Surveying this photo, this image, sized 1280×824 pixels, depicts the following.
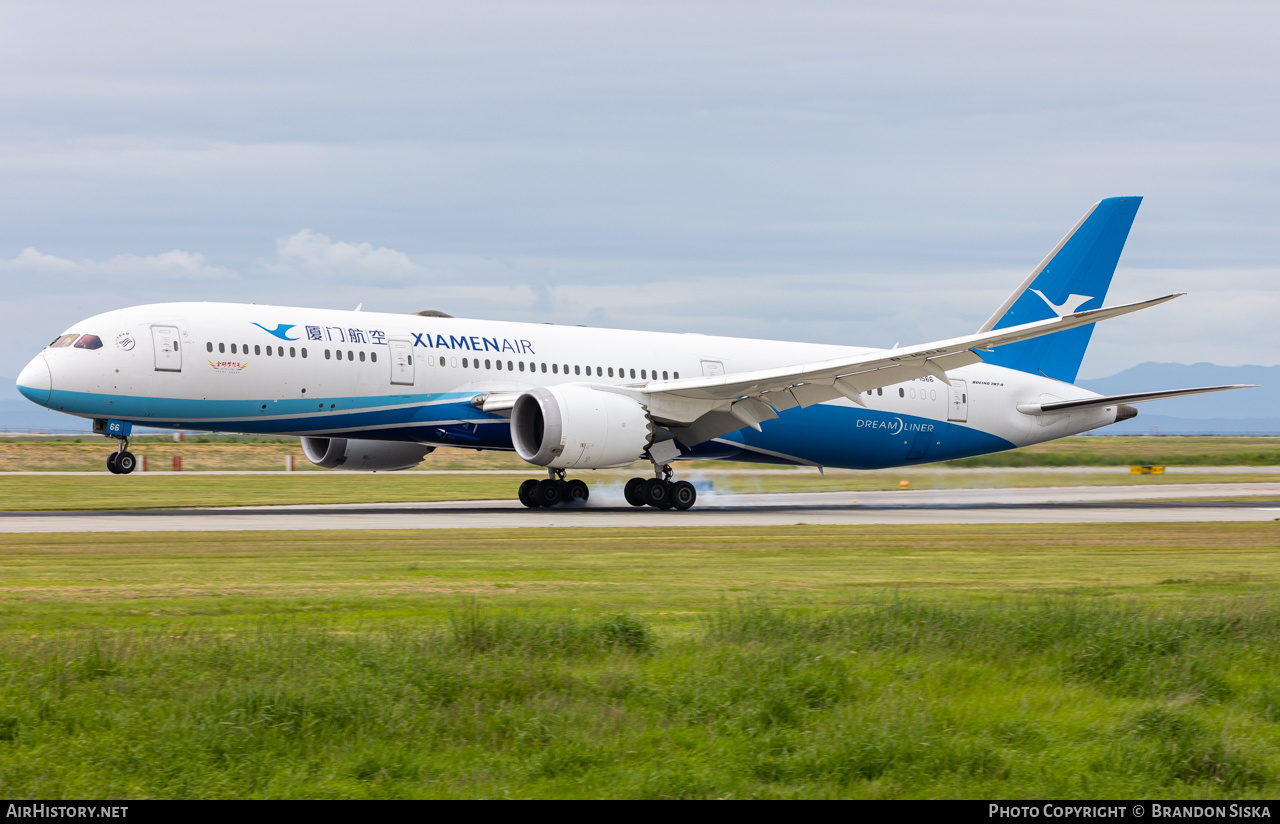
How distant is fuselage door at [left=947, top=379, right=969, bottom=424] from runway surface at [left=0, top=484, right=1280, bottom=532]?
2.68 m

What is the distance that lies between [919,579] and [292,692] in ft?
33.0

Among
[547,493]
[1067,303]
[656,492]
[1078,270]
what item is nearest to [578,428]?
[547,493]

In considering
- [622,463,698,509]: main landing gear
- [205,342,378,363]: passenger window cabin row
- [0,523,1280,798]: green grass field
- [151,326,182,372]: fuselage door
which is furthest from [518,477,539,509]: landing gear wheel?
[0,523,1280,798]: green grass field

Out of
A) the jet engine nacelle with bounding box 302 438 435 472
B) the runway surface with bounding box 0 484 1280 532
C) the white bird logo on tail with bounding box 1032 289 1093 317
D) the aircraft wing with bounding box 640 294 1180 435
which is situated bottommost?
the runway surface with bounding box 0 484 1280 532

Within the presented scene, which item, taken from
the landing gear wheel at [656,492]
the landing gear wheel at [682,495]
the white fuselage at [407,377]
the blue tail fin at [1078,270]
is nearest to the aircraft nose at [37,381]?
the white fuselage at [407,377]

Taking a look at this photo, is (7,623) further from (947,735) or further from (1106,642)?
(1106,642)

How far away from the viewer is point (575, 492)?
33.8 metres

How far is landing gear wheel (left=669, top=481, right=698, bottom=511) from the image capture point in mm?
33000

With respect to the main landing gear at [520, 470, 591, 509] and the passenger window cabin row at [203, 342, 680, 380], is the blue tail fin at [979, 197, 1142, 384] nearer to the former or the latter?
the passenger window cabin row at [203, 342, 680, 380]

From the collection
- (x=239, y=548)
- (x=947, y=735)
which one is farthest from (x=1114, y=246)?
(x=947, y=735)

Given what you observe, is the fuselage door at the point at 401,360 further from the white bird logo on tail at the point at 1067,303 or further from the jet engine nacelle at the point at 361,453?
the white bird logo on tail at the point at 1067,303

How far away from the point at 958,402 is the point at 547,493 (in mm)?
14086

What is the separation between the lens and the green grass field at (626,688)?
8.00 meters

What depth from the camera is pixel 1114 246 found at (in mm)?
39750
